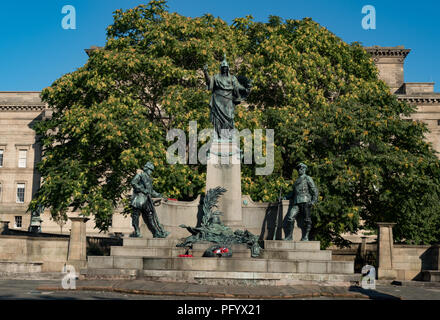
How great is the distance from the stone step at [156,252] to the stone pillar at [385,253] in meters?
9.43

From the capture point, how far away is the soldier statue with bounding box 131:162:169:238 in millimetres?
17125

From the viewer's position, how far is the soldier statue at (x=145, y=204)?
17125 mm

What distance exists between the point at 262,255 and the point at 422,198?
14.4 meters

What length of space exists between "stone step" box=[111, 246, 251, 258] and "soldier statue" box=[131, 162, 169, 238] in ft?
3.35

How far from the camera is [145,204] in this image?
17266 mm

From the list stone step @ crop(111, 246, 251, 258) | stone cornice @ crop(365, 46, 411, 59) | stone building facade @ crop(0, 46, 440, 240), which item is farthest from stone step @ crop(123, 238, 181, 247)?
stone cornice @ crop(365, 46, 411, 59)

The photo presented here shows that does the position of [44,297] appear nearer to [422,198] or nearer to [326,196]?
[326,196]

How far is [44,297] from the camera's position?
1164 cm

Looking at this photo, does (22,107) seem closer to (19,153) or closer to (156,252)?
(19,153)

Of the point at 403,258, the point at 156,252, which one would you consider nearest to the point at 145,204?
the point at 156,252

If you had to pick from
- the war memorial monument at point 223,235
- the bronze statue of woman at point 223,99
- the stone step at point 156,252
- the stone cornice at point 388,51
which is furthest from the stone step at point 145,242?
the stone cornice at point 388,51

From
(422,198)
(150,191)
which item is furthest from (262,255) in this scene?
(422,198)

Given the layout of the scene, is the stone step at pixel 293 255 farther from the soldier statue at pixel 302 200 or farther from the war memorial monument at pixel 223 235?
the soldier statue at pixel 302 200

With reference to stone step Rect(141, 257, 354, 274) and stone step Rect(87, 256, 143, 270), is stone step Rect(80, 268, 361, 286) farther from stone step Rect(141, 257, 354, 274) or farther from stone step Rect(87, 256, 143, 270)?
stone step Rect(87, 256, 143, 270)
